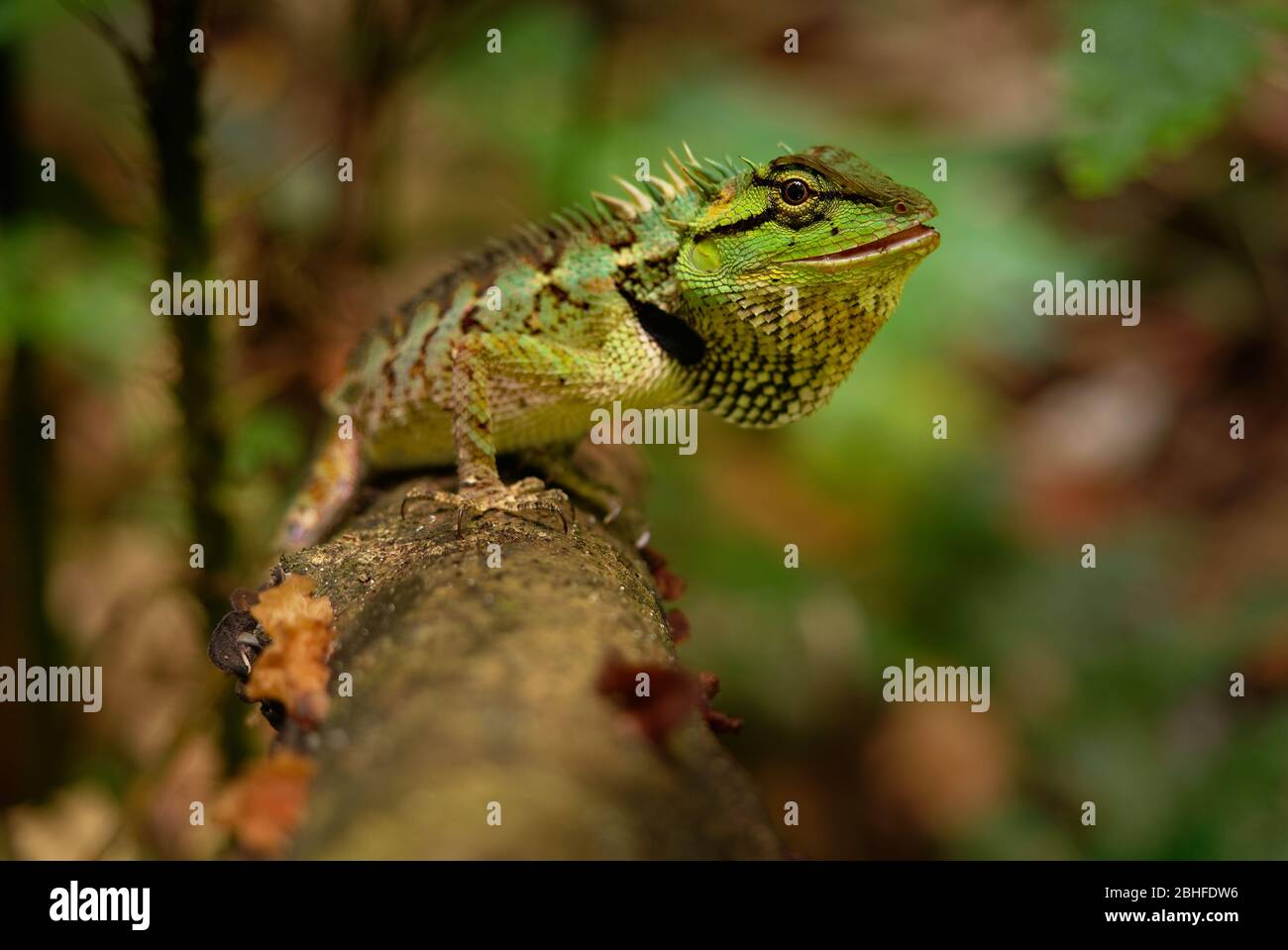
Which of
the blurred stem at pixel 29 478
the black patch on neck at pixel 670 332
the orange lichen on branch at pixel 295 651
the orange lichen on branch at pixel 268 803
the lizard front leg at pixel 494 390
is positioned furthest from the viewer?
the blurred stem at pixel 29 478

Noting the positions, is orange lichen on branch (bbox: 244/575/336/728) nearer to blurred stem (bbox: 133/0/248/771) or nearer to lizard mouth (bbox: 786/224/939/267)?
blurred stem (bbox: 133/0/248/771)

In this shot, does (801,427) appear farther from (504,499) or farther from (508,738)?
(508,738)

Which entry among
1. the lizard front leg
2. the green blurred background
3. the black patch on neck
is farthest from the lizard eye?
the green blurred background

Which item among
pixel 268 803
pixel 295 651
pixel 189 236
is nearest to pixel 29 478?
pixel 189 236

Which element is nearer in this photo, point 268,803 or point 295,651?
point 268,803

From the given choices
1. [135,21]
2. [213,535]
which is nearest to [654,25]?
[135,21]

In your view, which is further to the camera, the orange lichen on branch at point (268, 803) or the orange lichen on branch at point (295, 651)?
the orange lichen on branch at point (295, 651)

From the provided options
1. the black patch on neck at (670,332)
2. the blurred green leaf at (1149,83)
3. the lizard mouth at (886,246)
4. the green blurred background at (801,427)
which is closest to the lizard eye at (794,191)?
the lizard mouth at (886,246)

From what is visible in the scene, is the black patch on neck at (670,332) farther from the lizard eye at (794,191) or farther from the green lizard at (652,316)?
the lizard eye at (794,191)
